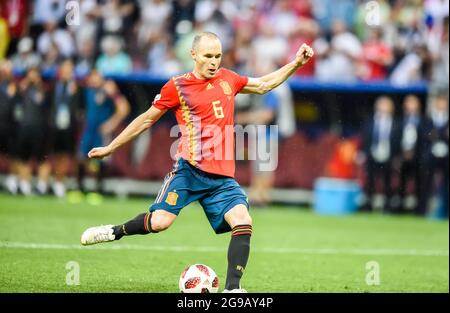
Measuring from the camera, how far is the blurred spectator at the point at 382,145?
773 inches

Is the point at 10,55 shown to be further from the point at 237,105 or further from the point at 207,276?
the point at 207,276

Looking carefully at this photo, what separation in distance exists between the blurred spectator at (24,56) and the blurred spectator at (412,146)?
295 inches

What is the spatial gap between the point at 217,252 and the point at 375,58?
878 centimetres

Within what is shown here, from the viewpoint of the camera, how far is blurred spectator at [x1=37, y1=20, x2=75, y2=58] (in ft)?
63.6

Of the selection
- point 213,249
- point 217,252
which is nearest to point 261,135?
point 213,249

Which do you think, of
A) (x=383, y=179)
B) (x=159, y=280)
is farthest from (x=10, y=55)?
(x=159, y=280)

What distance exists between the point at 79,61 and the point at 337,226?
21.7 ft

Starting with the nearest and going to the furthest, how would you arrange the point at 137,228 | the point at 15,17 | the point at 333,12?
the point at 137,228 < the point at 15,17 < the point at 333,12

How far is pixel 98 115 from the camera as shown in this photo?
20062mm

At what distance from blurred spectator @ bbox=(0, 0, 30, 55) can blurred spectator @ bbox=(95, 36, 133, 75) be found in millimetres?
1719

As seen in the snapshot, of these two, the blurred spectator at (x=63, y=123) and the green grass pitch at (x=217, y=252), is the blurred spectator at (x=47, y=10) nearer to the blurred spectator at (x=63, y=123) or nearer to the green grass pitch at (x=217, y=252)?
the blurred spectator at (x=63, y=123)

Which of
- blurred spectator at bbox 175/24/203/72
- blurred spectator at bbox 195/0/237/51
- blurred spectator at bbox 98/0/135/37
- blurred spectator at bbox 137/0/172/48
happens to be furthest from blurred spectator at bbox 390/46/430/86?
blurred spectator at bbox 98/0/135/37

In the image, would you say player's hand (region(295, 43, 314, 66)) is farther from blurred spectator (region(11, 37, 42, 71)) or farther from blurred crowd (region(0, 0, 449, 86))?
blurred spectator (region(11, 37, 42, 71))

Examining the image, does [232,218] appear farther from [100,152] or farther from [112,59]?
[112,59]
